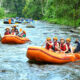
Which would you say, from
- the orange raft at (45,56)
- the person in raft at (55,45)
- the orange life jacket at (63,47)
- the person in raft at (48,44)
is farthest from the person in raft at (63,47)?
the person in raft at (48,44)

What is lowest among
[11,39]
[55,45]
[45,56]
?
[11,39]

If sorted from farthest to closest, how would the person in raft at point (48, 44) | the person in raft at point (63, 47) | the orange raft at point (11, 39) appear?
the orange raft at point (11, 39), the person in raft at point (63, 47), the person in raft at point (48, 44)

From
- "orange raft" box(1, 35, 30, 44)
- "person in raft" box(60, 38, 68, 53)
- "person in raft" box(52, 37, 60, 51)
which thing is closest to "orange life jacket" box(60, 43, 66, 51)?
"person in raft" box(60, 38, 68, 53)

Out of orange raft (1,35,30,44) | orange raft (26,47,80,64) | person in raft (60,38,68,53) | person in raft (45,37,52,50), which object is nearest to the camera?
orange raft (26,47,80,64)

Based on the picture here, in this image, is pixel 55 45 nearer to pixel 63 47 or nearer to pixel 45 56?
pixel 63 47

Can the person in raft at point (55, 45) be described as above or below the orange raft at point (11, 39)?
above

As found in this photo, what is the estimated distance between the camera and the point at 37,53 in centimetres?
911

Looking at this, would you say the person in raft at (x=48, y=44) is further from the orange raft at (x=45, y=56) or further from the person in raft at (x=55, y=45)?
the orange raft at (x=45, y=56)

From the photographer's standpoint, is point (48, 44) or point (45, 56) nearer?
point (45, 56)

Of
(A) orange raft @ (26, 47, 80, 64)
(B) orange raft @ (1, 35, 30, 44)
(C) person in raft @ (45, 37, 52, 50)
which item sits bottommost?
(B) orange raft @ (1, 35, 30, 44)

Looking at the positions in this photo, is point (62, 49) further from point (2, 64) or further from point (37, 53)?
→ point (2, 64)

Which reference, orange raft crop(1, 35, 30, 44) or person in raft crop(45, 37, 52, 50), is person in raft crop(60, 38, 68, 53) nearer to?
person in raft crop(45, 37, 52, 50)

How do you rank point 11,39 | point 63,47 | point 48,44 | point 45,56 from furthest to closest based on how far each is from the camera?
point 11,39 < point 63,47 < point 48,44 < point 45,56

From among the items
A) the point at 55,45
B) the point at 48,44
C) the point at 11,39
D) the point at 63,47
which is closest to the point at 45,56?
the point at 48,44
